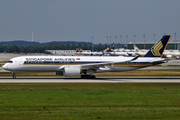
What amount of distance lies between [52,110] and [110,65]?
26.4m

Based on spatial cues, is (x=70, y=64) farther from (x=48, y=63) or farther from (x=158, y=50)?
(x=158, y=50)

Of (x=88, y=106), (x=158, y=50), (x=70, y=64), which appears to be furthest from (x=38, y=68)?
(x=88, y=106)

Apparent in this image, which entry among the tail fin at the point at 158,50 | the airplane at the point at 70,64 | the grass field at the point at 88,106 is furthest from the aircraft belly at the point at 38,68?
the grass field at the point at 88,106

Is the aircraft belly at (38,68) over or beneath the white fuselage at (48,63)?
beneath

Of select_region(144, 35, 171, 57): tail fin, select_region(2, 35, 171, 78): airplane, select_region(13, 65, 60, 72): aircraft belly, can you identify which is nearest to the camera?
select_region(2, 35, 171, 78): airplane

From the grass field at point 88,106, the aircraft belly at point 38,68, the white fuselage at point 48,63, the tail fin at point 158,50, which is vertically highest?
the tail fin at point 158,50

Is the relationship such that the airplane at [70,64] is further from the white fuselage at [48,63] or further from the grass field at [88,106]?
the grass field at [88,106]

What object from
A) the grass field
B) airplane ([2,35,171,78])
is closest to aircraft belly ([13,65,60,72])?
airplane ([2,35,171,78])

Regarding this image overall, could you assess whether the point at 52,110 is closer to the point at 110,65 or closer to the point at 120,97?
the point at 120,97

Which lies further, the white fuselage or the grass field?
the white fuselage

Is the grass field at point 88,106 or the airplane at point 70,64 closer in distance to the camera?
the grass field at point 88,106

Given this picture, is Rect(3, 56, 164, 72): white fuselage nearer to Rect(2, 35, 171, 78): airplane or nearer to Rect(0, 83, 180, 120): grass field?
Answer: Rect(2, 35, 171, 78): airplane

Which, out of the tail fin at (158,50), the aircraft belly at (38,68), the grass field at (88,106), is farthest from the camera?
the tail fin at (158,50)

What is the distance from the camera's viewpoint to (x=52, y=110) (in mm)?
19609
